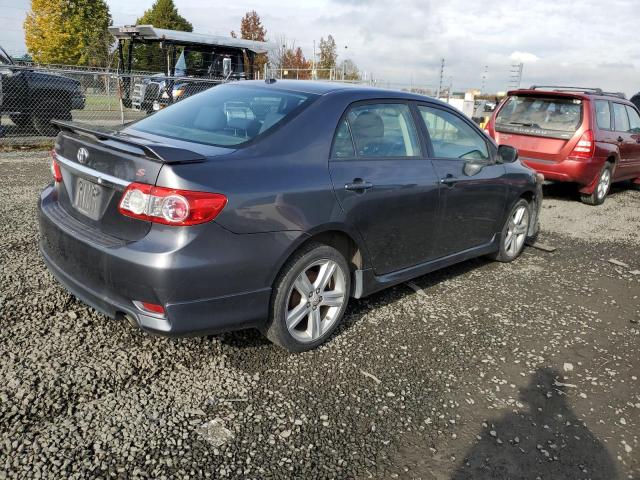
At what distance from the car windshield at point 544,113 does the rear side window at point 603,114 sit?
461mm

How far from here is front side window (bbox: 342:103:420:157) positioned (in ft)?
11.2

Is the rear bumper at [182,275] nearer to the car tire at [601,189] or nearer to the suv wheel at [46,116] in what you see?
the car tire at [601,189]

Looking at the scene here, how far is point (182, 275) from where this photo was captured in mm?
2506

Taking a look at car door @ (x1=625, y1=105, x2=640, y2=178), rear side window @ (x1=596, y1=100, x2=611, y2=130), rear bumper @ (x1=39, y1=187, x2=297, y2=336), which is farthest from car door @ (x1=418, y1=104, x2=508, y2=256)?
car door @ (x1=625, y1=105, x2=640, y2=178)

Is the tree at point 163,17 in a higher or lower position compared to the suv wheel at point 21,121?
higher

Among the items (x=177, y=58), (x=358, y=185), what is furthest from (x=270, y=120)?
(x=177, y=58)

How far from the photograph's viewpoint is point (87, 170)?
2848mm

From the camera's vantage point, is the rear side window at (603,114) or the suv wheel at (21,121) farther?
the suv wheel at (21,121)

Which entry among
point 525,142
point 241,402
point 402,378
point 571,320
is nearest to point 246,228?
point 241,402

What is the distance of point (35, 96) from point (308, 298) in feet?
32.2

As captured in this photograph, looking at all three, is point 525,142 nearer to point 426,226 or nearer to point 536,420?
point 426,226

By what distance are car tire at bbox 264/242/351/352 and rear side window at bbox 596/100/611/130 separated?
6724mm

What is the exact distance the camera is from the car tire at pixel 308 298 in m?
2.99

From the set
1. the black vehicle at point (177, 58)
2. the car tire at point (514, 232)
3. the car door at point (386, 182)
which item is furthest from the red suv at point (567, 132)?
the black vehicle at point (177, 58)
